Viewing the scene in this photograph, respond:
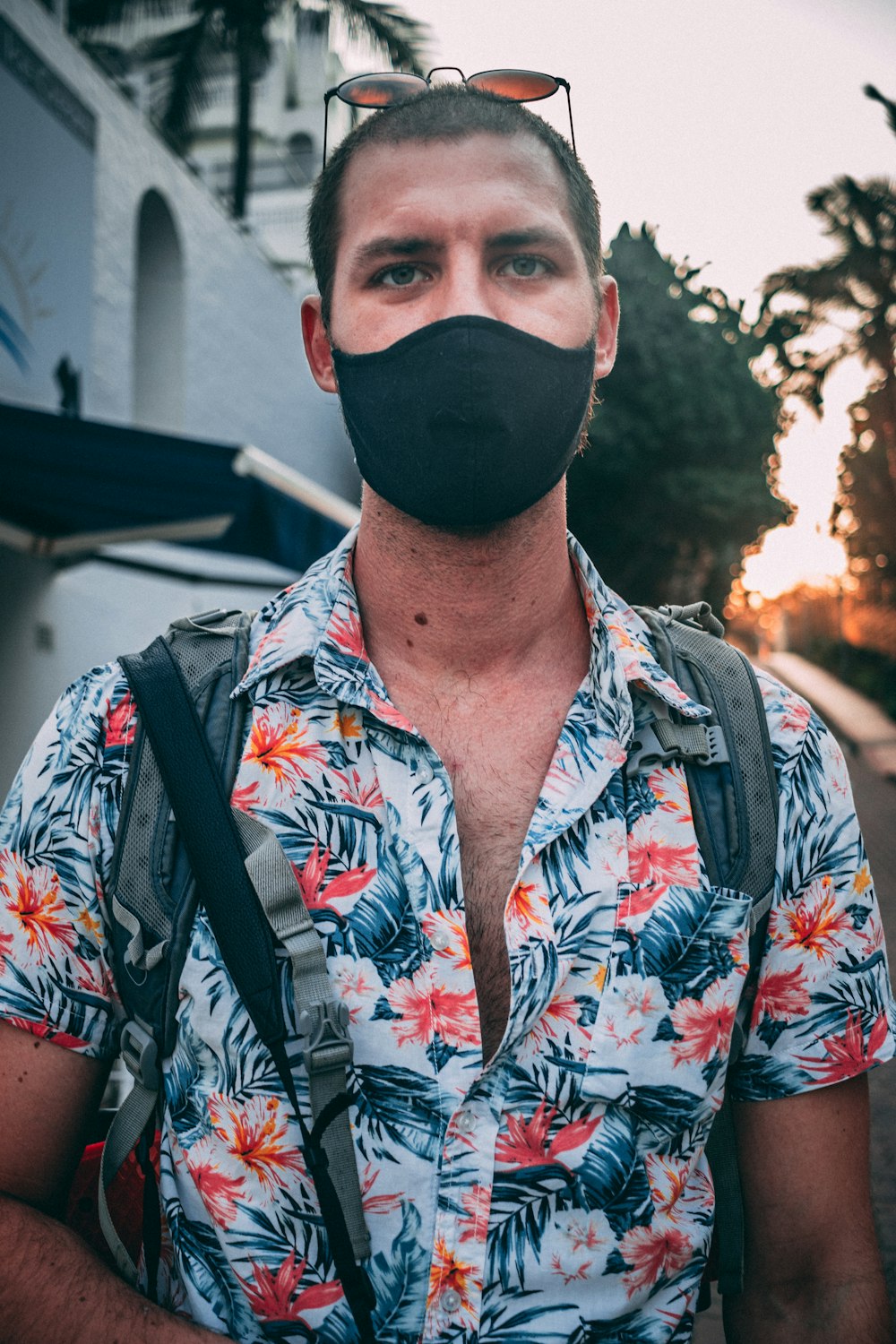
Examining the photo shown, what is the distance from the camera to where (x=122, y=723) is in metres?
1.49

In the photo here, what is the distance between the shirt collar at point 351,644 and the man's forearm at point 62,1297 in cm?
76

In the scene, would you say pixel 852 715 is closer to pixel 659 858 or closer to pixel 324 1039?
pixel 659 858

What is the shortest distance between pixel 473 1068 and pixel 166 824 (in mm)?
526

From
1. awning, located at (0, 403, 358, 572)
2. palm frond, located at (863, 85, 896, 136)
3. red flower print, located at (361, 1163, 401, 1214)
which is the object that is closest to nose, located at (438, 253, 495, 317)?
red flower print, located at (361, 1163, 401, 1214)

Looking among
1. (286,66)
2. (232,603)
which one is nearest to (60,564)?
(232,603)

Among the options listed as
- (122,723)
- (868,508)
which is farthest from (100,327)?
(868,508)

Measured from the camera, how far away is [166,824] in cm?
142

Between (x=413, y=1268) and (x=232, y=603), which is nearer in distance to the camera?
(x=413, y=1268)

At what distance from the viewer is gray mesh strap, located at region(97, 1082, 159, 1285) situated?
136 cm

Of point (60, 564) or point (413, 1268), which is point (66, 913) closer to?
point (413, 1268)

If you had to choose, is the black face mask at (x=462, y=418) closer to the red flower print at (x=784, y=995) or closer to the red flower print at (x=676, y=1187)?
the red flower print at (x=784, y=995)

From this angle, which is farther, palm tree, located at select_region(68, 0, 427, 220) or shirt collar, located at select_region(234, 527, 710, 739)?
palm tree, located at select_region(68, 0, 427, 220)

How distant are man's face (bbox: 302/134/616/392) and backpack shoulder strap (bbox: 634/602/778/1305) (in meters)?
0.66

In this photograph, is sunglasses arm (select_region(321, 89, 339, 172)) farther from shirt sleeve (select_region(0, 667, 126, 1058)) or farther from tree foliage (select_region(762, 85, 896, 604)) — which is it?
tree foliage (select_region(762, 85, 896, 604))
